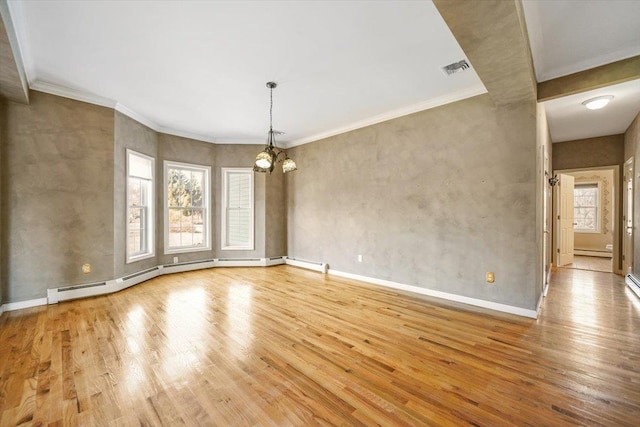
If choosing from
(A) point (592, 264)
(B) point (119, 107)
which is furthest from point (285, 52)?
(A) point (592, 264)

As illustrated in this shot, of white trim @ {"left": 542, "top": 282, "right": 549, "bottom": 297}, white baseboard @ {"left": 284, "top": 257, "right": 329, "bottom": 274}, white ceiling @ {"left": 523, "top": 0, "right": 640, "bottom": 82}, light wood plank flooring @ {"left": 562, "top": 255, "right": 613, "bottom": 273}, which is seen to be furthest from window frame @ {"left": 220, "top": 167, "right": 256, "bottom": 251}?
light wood plank flooring @ {"left": 562, "top": 255, "right": 613, "bottom": 273}

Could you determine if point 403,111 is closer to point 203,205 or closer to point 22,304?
point 203,205

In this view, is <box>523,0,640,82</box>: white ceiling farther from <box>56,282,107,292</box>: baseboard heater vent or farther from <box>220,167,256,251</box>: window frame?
<box>56,282,107,292</box>: baseboard heater vent

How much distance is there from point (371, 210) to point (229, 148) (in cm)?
371

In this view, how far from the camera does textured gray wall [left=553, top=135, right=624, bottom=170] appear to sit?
5723 mm

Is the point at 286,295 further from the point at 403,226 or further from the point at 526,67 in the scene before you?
the point at 526,67

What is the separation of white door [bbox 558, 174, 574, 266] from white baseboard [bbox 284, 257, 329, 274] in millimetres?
5666

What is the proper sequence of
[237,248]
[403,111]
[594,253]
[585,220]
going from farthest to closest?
[585,220] → [594,253] → [237,248] → [403,111]

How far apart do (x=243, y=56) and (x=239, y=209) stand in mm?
4093

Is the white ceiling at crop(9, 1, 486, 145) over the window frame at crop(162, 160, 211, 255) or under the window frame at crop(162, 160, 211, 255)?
over

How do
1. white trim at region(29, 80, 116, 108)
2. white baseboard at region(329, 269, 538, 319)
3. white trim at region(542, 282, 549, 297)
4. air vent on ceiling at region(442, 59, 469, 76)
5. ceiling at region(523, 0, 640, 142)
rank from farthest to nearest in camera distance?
1. white trim at region(542, 282, 549, 297)
2. white trim at region(29, 80, 116, 108)
3. white baseboard at region(329, 269, 538, 319)
4. air vent on ceiling at region(442, 59, 469, 76)
5. ceiling at region(523, 0, 640, 142)

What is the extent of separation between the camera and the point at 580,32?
103 inches

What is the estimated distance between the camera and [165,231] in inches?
225

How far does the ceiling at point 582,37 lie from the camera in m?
2.31
